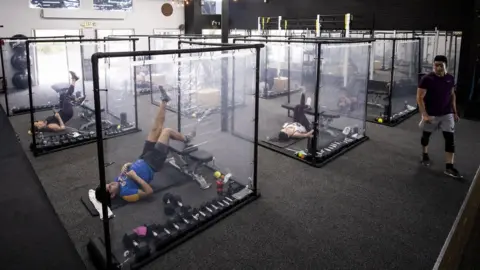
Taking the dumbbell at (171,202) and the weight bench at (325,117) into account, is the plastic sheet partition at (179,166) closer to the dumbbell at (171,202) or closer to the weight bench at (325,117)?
the dumbbell at (171,202)

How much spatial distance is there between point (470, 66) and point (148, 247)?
765cm

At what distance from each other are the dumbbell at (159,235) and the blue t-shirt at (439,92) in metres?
3.40

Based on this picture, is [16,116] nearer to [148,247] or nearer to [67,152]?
[67,152]

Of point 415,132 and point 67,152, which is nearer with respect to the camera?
point 67,152

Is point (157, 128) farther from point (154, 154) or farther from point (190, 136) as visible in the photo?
point (190, 136)

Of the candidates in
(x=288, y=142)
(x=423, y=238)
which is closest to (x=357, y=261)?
(x=423, y=238)

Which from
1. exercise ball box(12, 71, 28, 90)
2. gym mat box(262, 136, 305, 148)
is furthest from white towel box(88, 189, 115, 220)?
exercise ball box(12, 71, 28, 90)

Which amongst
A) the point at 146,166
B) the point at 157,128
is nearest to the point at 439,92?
the point at 157,128

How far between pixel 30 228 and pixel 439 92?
4549 mm

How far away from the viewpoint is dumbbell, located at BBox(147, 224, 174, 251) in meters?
2.82

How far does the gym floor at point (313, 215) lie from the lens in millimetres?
2721

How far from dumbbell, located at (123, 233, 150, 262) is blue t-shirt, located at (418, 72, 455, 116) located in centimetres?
361

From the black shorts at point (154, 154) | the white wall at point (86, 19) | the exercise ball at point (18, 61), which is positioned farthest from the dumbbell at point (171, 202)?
the white wall at point (86, 19)

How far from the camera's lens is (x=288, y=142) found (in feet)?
18.1
